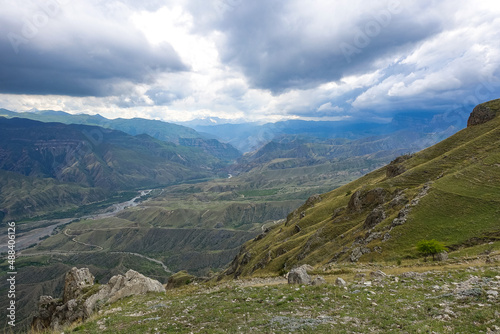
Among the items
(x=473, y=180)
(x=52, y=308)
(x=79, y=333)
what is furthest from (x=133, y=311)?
(x=473, y=180)

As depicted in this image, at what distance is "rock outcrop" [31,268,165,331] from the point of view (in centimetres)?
2794

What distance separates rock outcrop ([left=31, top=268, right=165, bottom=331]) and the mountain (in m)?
31.9

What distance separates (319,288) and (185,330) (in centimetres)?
1116

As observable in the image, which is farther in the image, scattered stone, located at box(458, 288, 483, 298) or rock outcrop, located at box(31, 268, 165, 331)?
rock outcrop, located at box(31, 268, 165, 331)

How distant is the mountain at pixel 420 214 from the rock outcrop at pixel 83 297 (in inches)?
1255

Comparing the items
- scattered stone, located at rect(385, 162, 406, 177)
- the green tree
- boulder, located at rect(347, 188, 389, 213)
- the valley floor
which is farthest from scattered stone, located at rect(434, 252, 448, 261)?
scattered stone, located at rect(385, 162, 406, 177)

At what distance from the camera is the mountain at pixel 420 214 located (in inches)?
1474

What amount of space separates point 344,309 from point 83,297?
107 feet

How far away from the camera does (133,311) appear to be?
2130cm

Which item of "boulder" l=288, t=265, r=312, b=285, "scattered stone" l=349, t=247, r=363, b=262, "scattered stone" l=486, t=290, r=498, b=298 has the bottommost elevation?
"scattered stone" l=349, t=247, r=363, b=262

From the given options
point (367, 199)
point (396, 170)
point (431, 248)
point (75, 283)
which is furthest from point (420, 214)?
point (75, 283)

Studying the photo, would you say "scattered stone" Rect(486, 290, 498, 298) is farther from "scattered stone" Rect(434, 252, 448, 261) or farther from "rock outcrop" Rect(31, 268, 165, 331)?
"rock outcrop" Rect(31, 268, 165, 331)

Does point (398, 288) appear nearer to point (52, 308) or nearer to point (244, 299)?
point (244, 299)

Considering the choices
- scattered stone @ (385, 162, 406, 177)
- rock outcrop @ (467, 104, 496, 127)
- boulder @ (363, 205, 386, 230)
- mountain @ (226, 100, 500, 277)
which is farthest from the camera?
rock outcrop @ (467, 104, 496, 127)
